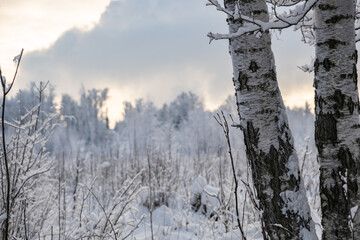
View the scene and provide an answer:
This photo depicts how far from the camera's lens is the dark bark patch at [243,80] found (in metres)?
1.63

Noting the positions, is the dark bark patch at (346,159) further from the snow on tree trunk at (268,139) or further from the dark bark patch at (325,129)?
the snow on tree trunk at (268,139)

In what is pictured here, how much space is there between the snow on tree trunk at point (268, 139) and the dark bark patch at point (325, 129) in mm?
158

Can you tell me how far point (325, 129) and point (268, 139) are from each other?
0.31m

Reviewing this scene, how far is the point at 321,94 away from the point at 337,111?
12 centimetres

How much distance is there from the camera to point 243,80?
1638mm

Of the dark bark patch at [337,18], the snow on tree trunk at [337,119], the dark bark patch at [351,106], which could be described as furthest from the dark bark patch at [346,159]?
the dark bark patch at [337,18]

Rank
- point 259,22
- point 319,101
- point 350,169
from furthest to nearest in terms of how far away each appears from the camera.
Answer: point 319,101 < point 350,169 < point 259,22

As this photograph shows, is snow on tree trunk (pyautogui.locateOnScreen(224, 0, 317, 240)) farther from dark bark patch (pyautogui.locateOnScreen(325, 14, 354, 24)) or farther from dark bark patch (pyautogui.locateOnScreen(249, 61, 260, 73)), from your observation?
dark bark patch (pyautogui.locateOnScreen(325, 14, 354, 24))

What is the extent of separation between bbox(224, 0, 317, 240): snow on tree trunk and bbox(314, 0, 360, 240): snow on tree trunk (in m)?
0.14

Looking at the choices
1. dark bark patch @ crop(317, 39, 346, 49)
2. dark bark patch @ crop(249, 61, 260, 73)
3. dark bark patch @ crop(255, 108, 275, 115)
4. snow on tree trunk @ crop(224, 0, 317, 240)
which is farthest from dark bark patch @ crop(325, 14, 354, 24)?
dark bark patch @ crop(255, 108, 275, 115)

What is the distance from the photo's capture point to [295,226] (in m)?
1.59

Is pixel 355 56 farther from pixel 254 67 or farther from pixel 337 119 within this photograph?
pixel 254 67

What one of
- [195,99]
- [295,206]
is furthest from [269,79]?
[195,99]

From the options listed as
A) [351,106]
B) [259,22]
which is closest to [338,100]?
[351,106]
